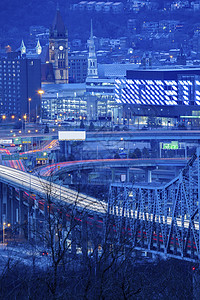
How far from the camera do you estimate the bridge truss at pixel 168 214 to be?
18547 millimetres

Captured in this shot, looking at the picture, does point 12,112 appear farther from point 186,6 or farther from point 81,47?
point 186,6

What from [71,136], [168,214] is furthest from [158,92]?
[168,214]

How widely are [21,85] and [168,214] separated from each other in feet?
144

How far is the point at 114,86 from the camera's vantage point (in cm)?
6869

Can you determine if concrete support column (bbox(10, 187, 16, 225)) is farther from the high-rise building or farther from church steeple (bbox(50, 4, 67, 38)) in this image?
church steeple (bbox(50, 4, 67, 38))

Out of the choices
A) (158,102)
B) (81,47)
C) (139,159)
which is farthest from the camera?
(81,47)

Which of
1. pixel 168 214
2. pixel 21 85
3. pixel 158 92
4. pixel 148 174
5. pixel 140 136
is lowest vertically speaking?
pixel 148 174

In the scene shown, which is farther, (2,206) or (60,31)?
(60,31)

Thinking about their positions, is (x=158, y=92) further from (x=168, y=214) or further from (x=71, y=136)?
(x=168, y=214)

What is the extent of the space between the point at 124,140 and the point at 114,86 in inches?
923

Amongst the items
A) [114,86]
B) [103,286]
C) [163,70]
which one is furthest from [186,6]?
[103,286]

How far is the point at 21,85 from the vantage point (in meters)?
63.3

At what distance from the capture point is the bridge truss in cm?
1855

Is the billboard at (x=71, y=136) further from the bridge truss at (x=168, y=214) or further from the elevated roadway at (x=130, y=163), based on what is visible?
the bridge truss at (x=168, y=214)
